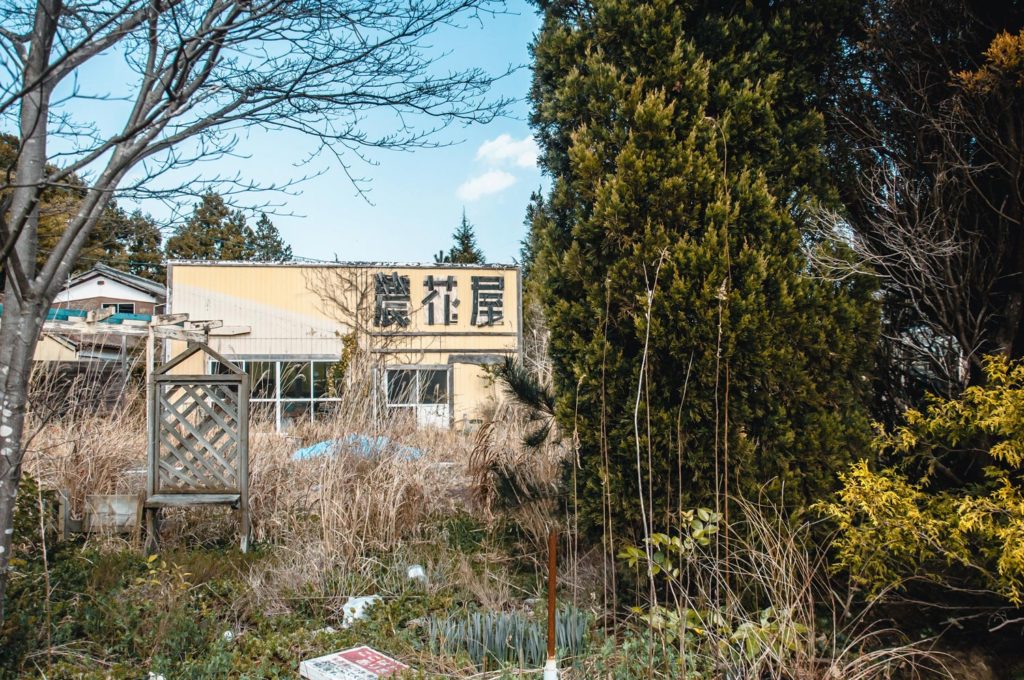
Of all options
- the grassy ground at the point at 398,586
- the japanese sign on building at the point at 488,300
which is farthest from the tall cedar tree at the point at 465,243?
the grassy ground at the point at 398,586

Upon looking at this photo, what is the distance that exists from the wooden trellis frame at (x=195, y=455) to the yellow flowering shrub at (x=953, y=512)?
12.3 ft

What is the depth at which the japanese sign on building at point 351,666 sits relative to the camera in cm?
284

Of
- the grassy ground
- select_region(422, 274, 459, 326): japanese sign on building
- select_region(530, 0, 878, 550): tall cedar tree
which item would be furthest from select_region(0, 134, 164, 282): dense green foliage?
select_region(422, 274, 459, 326): japanese sign on building

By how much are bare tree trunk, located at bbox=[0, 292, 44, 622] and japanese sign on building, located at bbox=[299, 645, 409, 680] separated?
112 cm

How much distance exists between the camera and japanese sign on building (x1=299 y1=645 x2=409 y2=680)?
9.31 ft

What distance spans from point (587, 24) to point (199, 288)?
15158mm

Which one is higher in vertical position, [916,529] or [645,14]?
[645,14]

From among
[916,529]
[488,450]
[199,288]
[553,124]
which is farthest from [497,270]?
[916,529]

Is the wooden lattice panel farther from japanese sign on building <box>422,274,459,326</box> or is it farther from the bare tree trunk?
japanese sign on building <box>422,274,459,326</box>

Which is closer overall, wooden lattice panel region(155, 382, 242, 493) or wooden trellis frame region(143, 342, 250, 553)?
wooden trellis frame region(143, 342, 250, 553)

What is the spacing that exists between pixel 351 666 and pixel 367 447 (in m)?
2.47

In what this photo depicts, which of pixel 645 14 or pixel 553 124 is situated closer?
pixel 645 14

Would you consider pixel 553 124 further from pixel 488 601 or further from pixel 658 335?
pixel 488 601

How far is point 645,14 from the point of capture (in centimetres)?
355
